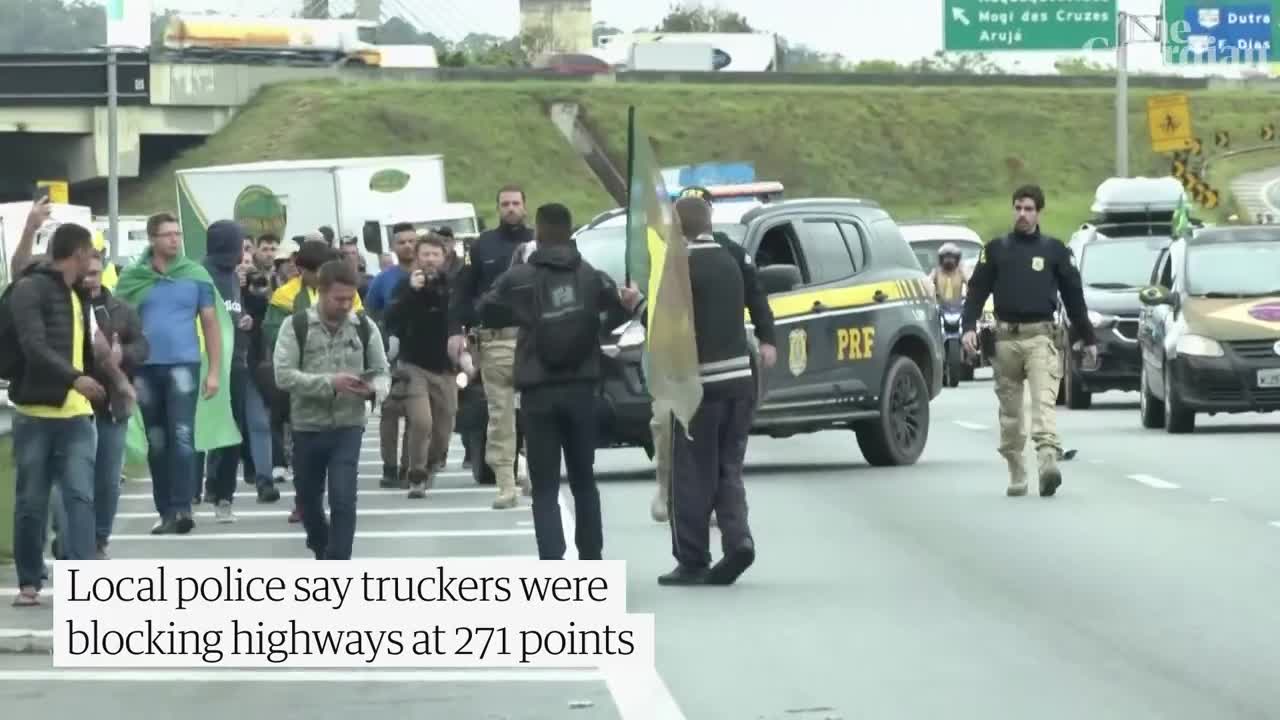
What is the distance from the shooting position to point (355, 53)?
113688 mm

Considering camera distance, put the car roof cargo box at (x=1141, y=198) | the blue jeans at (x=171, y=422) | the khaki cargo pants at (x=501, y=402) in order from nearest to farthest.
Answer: the blue jeans at (x=171, y=422) < the khaki cargo pants at (x=501, y=402) < the car roof cargo box at (x=1141, y=198)

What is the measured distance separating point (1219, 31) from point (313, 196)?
25.7 metres

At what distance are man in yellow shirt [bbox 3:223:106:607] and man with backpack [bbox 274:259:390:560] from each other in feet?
3.33

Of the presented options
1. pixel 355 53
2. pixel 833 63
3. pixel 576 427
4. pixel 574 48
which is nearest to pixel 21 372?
pixel 576 427

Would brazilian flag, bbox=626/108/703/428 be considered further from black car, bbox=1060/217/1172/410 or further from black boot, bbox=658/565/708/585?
black car, bbox=1060/217/1172/410

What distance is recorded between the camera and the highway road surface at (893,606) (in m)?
10.1

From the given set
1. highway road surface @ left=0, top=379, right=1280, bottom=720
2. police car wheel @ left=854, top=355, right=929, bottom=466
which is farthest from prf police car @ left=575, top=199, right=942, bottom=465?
highway road surface @ left=0, top=379, right=1280, bottom=720

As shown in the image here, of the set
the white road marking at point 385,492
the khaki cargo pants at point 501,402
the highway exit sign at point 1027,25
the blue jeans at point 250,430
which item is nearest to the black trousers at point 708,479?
the khaki cargo pants at point 501,402

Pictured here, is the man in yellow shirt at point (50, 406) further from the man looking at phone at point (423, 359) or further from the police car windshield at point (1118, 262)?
the police car windshield at point (1118, 262)

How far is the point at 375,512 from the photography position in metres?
18.9

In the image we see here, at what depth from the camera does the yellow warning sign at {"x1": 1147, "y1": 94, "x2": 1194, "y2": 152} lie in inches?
2333

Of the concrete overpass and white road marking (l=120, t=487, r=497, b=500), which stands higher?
the concrete overpass

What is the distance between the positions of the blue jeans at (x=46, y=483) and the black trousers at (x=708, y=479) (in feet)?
8.45

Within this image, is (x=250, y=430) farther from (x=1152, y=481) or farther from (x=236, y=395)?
(x=1152, y=481)
